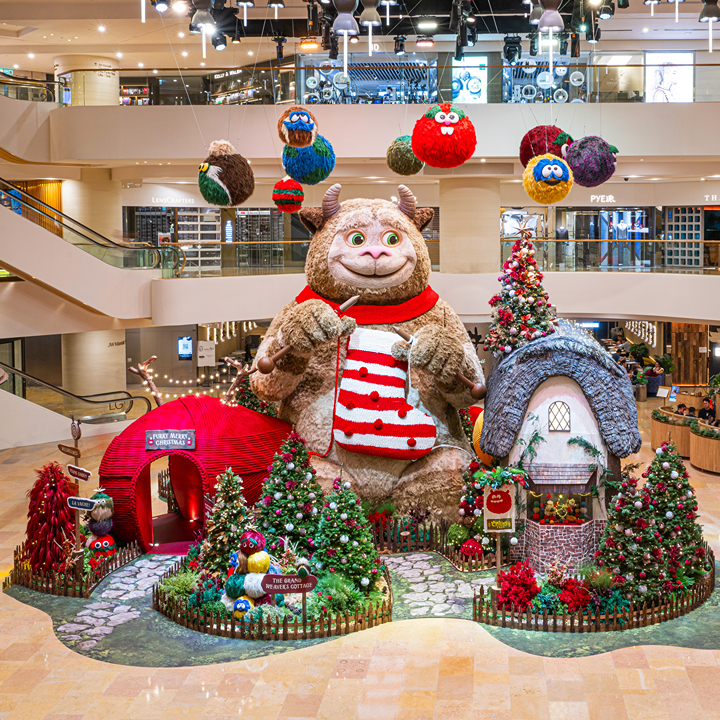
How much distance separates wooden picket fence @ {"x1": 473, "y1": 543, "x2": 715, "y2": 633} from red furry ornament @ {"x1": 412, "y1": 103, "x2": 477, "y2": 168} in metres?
4.77

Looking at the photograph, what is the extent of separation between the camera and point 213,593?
8.20 meters

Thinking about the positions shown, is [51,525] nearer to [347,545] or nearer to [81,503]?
[81,503]

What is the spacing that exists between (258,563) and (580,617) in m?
2.92

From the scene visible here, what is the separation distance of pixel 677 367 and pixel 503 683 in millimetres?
17124

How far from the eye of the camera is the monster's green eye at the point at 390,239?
10.1m

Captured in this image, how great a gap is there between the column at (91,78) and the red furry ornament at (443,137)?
373 inches

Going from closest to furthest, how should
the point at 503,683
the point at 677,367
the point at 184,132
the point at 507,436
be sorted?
the point at 503,683
the point at 507,436
the point at 184,132
the point at 677,367

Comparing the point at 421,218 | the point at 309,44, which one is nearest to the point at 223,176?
the point at 421,218

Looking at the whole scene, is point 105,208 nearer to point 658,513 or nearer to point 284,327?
point 284,327

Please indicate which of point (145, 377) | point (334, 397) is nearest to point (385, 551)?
point (334, 397)

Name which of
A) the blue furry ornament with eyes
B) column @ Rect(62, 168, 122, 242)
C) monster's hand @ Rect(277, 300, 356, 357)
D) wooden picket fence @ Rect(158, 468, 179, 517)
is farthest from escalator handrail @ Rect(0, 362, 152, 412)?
the blue furry ornament with eyes

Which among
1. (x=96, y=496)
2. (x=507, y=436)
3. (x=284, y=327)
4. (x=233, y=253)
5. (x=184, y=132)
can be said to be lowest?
(x=96, y=496)

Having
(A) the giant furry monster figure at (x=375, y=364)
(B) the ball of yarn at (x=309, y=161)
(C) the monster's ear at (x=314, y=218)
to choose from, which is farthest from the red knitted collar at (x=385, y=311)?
(B) the ball of yarn at (x=309, y=161)

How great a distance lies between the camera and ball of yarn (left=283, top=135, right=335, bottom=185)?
33.8ft
